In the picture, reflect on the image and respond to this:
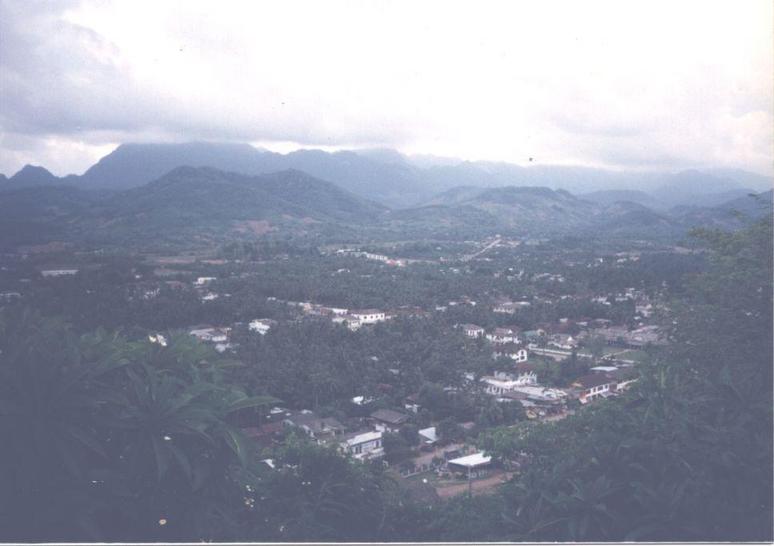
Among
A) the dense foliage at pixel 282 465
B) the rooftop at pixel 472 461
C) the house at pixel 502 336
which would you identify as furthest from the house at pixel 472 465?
the house at pixel 502 336

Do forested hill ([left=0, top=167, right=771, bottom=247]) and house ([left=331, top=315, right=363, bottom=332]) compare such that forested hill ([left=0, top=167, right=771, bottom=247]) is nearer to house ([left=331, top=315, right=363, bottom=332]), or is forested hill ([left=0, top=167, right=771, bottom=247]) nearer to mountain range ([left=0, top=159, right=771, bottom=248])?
mountain range ([left=0, top=159, right=771, bottom=248])

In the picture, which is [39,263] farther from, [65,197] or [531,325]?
[65,197]

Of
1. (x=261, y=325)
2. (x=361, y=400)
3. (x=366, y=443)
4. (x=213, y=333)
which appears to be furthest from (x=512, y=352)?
(x=213, y=333)

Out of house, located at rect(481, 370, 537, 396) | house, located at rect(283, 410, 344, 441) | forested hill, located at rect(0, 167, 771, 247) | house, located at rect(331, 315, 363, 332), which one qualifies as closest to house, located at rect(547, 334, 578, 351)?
house, located at rect(481, 370, 537, 396)

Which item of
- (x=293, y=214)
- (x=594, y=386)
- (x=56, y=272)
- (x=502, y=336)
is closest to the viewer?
(x=594, y=386)

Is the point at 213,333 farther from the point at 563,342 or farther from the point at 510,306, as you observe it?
the point at 510,306

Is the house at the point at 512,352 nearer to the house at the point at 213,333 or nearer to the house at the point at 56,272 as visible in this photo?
the house at the point at 213,333
